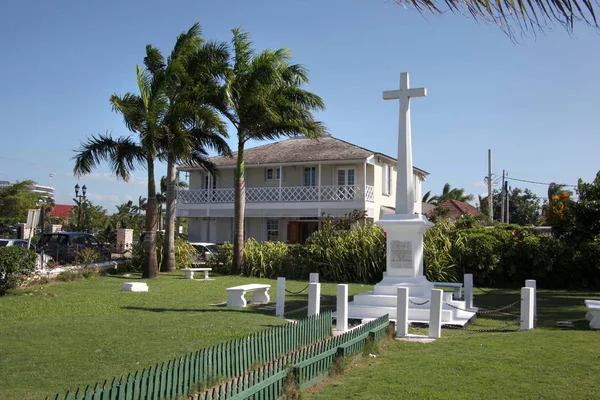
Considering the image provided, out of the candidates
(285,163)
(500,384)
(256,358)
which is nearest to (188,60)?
(285,163)

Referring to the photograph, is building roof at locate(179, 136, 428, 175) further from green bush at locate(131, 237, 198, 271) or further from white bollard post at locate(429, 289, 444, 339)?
white bollard post at locate(429, 289, 444, 339)

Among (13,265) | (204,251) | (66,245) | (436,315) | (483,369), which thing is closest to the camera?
(483,369)

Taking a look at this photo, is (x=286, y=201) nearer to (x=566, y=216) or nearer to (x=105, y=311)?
(x=566, y=216)

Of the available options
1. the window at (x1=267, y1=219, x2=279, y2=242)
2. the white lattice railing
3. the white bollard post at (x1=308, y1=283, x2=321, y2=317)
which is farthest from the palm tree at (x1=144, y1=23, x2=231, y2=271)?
the window at (x1=267, y1=219, x2=279, y2=242)

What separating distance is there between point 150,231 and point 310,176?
1445 centimetres

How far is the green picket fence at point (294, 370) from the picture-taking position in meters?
5.04

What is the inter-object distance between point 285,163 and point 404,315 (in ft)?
75.4

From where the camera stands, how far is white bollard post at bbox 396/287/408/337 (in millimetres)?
9898

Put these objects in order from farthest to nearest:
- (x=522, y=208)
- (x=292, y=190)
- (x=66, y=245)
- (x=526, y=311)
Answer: (x=522, y=208), (x=292, y=190), (x=66, y=245), (x=526, y=311)

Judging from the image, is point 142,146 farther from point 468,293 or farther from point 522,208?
point 522,208

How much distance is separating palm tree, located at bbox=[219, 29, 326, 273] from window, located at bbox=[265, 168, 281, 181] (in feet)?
38.2

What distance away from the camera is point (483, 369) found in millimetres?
7121

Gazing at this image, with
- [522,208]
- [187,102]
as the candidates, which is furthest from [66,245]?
[522,208]

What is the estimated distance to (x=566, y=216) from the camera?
19969 millimetres
